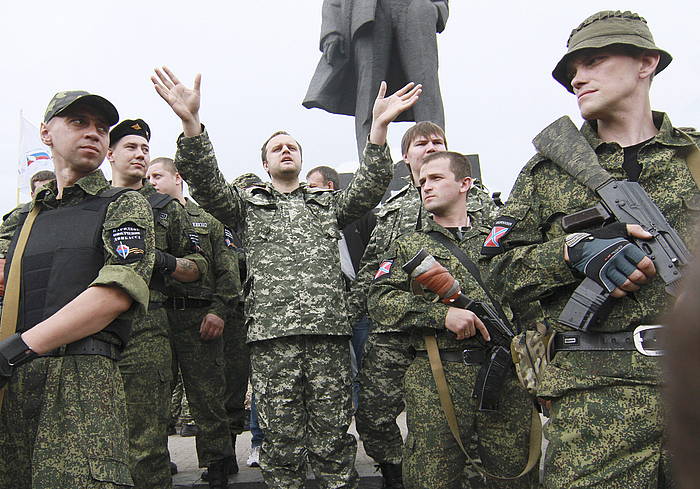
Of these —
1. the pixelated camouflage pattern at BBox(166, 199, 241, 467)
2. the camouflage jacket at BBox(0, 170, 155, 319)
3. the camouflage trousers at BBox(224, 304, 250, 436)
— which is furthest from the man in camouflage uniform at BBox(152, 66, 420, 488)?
the camouflage trousers at BBox(224, 304, 250, 436)

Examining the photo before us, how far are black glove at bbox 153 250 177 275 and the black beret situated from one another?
1042mm

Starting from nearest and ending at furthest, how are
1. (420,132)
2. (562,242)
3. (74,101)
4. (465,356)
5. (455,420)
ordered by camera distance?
(562,242) → (74,101) → (455,420) → (465,356) → (420,132)

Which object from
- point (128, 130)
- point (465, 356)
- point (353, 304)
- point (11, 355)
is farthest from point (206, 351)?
point (11, 355)

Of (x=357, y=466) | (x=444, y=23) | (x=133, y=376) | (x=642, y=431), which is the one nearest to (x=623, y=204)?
(x=642, y=431)

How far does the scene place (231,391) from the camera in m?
4.87

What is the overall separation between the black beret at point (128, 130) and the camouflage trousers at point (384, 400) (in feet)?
6.85

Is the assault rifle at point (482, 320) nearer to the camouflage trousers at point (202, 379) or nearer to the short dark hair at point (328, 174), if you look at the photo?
the camouflage trousers at point (202, 379)

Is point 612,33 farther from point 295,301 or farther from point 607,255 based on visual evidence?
point 295,301

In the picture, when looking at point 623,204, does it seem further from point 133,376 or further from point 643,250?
point 133,376

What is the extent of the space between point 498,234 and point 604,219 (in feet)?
1.40

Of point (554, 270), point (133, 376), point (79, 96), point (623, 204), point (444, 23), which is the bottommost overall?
point (133, 376)

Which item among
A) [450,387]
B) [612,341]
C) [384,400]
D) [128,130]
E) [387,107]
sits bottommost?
[384,400]

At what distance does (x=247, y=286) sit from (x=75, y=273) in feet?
4.54

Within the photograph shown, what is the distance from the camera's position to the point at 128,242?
252 centimetres
